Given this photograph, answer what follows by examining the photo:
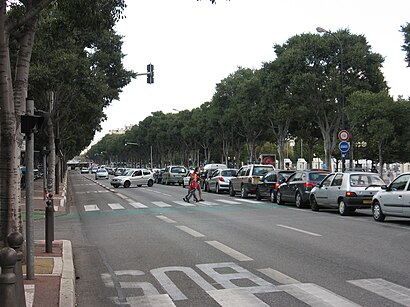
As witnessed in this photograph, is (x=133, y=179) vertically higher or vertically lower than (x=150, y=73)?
lower

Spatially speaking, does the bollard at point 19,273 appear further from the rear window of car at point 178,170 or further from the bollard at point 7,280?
the rear window of car at point 178,170

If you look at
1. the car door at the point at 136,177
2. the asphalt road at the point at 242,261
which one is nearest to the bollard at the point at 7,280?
the asphalt road at the point at 242,261

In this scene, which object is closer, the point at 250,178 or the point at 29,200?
the point at 29,200

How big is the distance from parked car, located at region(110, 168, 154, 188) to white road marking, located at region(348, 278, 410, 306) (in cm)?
3828

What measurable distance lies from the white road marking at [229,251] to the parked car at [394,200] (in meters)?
6.06

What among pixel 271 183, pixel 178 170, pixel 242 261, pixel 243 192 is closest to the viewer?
pixel 242 261

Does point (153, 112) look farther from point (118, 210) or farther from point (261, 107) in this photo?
point (118, 210)

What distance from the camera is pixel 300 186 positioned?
71.7 feet

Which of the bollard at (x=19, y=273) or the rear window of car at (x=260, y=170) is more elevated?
the rear window of car at (x=260, y=170)

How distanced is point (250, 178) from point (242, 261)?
17.8 metres

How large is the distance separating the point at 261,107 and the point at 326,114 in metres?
8.14

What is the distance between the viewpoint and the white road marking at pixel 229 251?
9805 mm

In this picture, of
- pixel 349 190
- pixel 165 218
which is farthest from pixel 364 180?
pixel 165 218

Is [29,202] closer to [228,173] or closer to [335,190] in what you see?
[335,190]
